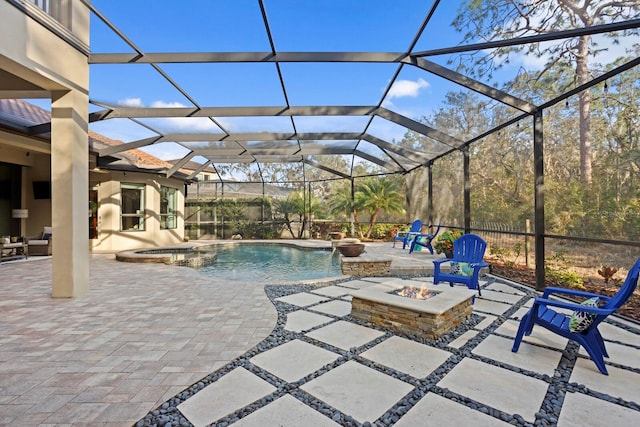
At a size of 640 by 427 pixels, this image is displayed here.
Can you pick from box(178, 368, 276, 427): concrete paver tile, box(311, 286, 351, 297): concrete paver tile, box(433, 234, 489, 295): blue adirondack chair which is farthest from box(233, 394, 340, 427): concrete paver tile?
box(433, 234, 489, 295): blue adirondack chair

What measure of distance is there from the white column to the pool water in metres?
2.98

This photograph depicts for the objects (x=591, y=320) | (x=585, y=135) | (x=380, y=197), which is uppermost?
(x=585, y=135)

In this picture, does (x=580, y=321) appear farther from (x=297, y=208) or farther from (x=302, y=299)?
(x=297, y=208)

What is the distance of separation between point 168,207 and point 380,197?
899 cm

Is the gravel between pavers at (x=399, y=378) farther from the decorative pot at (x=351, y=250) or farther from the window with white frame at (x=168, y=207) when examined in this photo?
the window with white frame at (x=168, y=207)

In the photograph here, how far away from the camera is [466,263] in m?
5.08

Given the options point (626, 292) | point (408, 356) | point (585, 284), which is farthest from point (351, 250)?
point (626, 292)

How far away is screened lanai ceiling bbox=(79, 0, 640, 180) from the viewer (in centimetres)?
429

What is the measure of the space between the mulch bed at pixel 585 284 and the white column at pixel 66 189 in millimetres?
7625

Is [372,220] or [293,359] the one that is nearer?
[293,359]

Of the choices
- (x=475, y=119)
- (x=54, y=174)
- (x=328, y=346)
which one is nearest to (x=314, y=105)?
(x=475, y=119)

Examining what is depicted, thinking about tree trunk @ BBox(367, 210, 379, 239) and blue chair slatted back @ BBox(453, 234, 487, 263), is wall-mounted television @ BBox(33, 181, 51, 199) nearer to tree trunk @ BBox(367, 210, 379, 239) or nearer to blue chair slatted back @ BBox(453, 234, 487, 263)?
tree trunk @ BBox(367, 210, 379, 239)

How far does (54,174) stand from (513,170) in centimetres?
961

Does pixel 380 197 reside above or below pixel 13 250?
above
